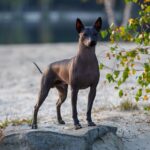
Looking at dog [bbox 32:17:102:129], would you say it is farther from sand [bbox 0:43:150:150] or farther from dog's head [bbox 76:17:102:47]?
sand [bbox 0:43:150:150]

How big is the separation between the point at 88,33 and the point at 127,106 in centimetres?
210

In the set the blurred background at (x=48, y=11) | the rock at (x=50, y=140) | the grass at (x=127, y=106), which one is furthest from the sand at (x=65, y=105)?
the blurred background at (x=48, y=11)

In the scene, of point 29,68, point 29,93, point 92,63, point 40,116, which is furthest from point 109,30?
point 29,68

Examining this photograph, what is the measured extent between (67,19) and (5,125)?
45981 mm

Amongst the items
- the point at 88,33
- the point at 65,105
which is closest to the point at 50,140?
the point at 88,33

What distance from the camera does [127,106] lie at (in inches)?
358

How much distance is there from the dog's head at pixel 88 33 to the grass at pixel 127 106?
1971mm

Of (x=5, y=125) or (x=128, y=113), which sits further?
(x=128, y=113)

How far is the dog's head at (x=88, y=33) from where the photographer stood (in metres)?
7.20

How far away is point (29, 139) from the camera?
714cm

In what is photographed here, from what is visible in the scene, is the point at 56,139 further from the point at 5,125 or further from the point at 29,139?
the point at 5,125

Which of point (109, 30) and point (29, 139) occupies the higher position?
point (109, 30)

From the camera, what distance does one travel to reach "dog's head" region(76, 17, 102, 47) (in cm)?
720

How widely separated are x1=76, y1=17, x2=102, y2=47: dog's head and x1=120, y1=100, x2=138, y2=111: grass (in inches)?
77.6
